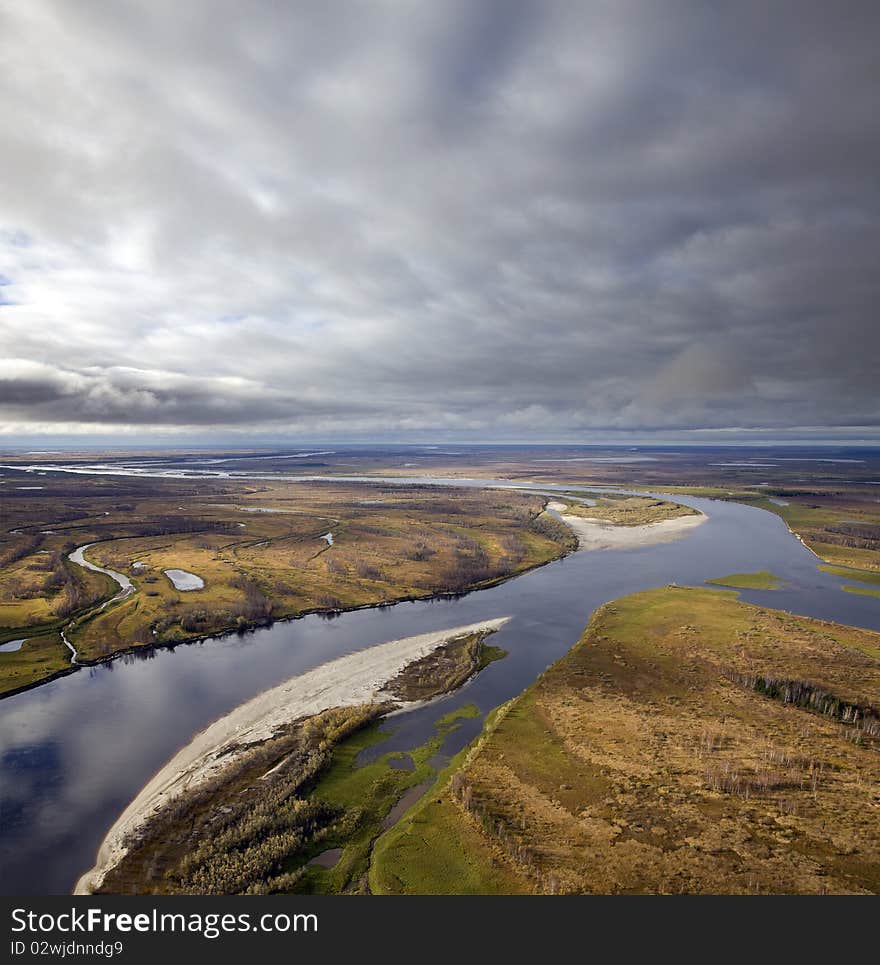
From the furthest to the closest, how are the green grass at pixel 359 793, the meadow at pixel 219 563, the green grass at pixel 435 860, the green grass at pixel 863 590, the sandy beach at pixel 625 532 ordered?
the sandy beach at pixel 625 532 < the green grass at pixel 863 590 < the meadow at pixel 219 563 < the green grass at pixel 359 793 < the green grass at pixel 435 860

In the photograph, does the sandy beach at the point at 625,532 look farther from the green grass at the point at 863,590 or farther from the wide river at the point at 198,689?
the green grass at the point at 863,590

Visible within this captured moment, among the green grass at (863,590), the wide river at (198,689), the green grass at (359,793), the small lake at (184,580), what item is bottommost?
the green grass at (863,590)

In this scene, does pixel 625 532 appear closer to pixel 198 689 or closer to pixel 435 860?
pixel 198 689

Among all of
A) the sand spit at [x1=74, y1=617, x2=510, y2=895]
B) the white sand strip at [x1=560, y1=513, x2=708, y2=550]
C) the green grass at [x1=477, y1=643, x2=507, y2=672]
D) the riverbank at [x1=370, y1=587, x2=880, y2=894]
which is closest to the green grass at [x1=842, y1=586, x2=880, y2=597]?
the riverbank at [x1=370, y1=587, x2=880, y2=894]

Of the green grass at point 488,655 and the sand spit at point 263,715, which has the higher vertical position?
the sand spit at point 263,715

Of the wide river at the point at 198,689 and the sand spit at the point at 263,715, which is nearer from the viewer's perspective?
the sand spit at the point at 263,715

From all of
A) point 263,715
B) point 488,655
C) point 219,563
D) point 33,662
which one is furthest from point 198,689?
point 219,563

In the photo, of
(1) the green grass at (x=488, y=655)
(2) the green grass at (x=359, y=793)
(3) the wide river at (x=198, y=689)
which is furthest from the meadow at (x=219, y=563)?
(2) the green grass at (x=359, y=793)
